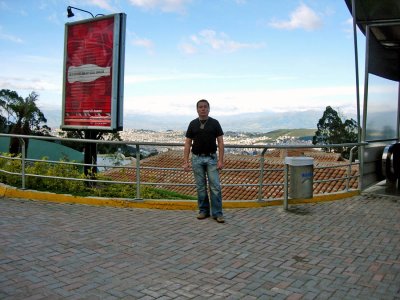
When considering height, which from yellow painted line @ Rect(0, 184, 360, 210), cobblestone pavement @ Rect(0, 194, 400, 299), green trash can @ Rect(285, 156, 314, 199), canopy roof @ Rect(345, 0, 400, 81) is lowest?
cobblestone pavement @ Rect(0, 194, 400, 299)

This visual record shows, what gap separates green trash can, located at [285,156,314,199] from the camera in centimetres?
700

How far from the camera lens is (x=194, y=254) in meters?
4.71

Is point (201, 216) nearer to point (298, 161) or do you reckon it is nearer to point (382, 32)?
point (298, 161)

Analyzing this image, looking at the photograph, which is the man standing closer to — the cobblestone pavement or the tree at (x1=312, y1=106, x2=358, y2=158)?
the cobblestone pavement

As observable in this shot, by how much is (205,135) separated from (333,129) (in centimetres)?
6321

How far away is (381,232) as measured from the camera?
19.0ft

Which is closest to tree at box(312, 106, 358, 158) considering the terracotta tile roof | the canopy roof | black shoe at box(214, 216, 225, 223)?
the terracotta tile roof

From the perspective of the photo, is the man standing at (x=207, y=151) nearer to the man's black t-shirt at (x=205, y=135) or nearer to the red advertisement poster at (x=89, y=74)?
the man's black t-shirt at (x=205, y=135)

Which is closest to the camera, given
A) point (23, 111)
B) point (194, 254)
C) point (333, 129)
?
point (194, 254)

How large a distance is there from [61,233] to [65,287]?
1800mm

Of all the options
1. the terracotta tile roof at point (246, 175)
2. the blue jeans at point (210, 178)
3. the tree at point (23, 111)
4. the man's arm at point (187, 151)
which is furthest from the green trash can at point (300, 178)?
the tree at point (23, 111)

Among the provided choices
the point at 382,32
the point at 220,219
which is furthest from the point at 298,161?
the point at 382,32

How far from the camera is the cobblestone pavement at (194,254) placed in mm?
3744

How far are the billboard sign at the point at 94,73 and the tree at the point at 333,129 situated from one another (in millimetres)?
57064
